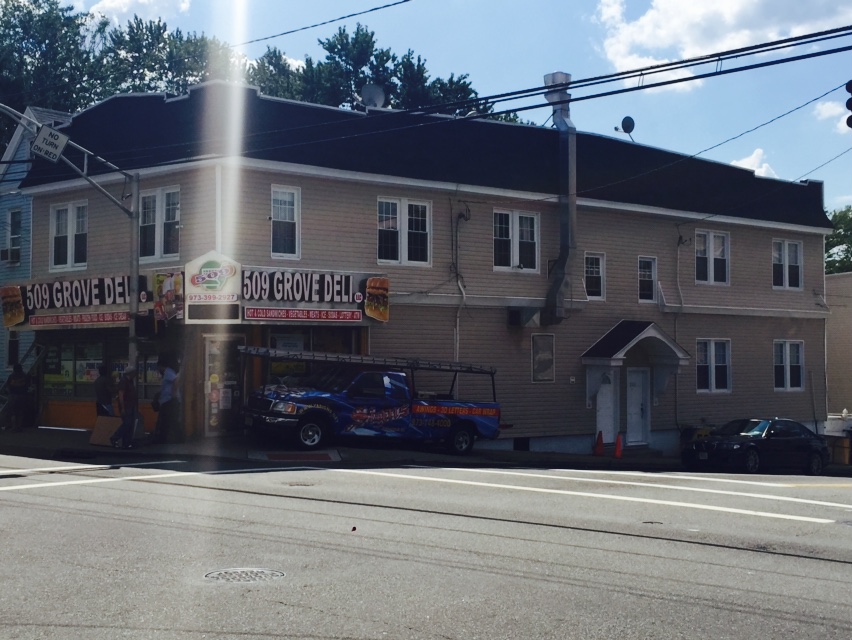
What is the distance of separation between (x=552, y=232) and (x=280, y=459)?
38.9ft

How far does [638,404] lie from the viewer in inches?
1262

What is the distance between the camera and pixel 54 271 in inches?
1115

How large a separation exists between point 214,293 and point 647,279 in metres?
14.4

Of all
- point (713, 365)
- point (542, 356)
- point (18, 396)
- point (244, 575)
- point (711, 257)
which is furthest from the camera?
point (713, 365)

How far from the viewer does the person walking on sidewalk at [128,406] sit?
74.3 ft

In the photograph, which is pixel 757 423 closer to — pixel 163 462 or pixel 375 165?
pixel 375 165

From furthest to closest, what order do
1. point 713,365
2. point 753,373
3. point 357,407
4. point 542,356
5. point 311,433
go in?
point 753,373 < point 713,365 < point 542,356 < point 357,407 < point 311,433

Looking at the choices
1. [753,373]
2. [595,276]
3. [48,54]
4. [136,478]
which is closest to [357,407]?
[136,478]

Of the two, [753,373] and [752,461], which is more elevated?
[753,373]

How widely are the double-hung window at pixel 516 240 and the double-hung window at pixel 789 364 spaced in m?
10.8

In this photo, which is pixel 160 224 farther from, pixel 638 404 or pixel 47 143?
pixel 638 404

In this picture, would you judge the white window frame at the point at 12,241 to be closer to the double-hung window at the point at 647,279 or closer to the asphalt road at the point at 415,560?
the asphalt road at the point at 415,560

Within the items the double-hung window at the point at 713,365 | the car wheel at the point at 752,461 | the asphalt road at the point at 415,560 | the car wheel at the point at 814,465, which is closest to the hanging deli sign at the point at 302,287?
the asphalt road at the point at 415,560

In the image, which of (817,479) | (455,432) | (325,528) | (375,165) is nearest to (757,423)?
(817,479)
